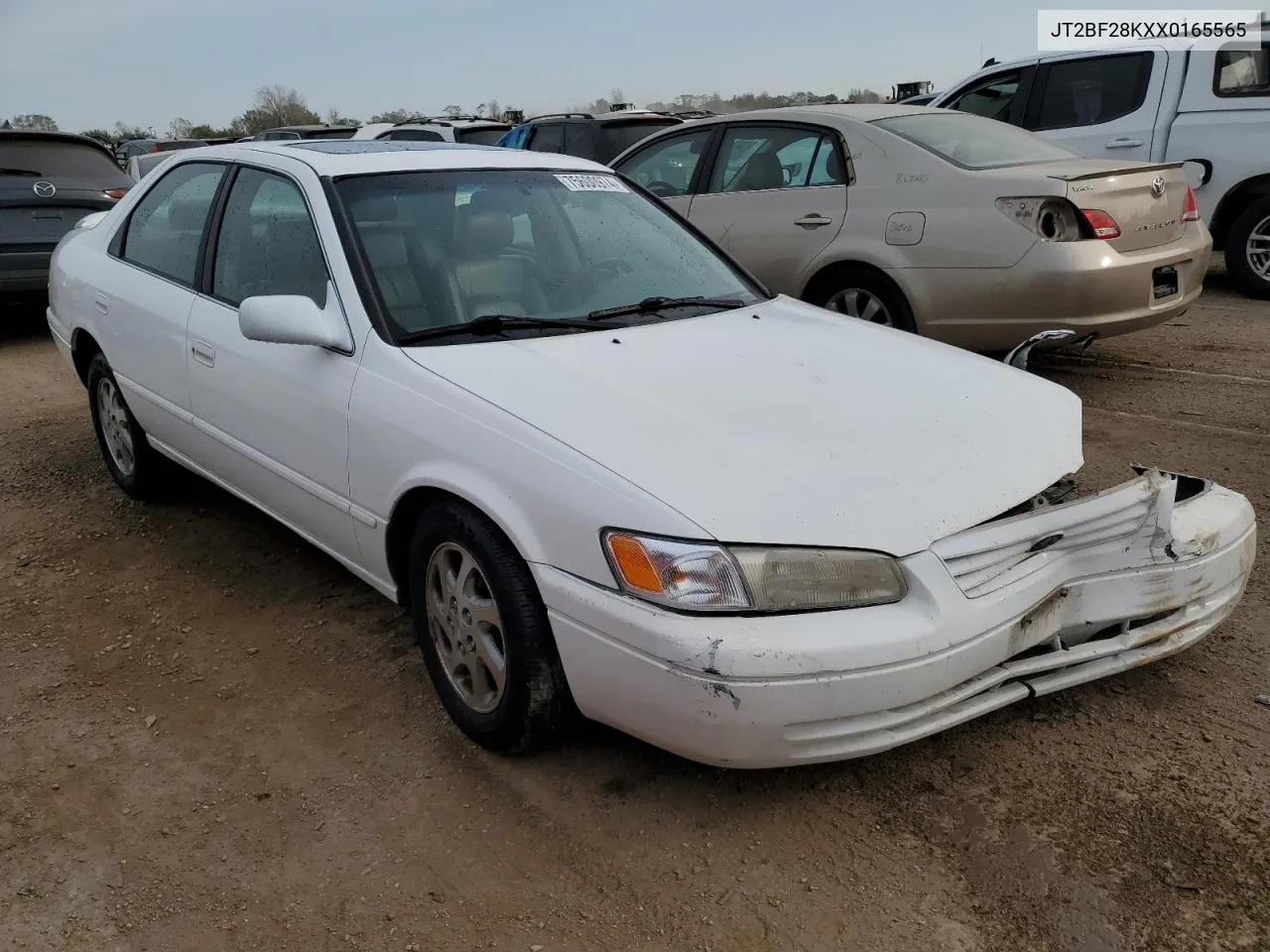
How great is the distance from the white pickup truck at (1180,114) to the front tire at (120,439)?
6147 millimetres

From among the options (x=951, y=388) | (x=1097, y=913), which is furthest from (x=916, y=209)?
(x=1097, y=913)

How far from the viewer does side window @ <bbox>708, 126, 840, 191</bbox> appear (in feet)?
20.4

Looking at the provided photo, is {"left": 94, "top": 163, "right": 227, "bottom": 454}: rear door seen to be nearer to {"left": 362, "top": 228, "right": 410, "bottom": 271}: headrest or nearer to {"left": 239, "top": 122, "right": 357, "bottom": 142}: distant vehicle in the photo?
{"left": 362, "top": 228, "right": 410, "bottom": 271}: headrest

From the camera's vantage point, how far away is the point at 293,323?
2994mm

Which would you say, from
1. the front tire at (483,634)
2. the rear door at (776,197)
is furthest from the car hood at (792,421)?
the rear door at (776,197)

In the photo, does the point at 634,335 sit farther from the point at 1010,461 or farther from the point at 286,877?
the point at 286,877

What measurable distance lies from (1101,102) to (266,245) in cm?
700

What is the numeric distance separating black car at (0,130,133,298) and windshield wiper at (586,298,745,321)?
6290mm

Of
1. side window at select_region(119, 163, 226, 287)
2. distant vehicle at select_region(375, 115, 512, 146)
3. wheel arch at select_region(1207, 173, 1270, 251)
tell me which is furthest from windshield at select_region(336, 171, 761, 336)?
distant vehicle at select_region(375, 115, 512, 146)

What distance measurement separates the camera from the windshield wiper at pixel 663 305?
3.29 meters

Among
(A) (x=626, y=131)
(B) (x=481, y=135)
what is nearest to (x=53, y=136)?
(A) (x=626, y=131)

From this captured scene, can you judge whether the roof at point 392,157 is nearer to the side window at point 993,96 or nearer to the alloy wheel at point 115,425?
the alloy wheel at point 115,425

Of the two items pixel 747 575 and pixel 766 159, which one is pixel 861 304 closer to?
pixel 766 159

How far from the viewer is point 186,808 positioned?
2.66 meters
